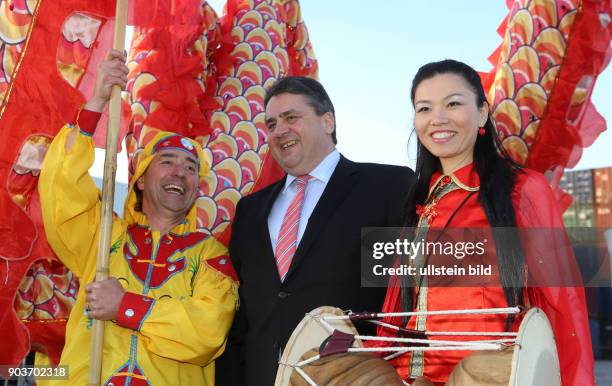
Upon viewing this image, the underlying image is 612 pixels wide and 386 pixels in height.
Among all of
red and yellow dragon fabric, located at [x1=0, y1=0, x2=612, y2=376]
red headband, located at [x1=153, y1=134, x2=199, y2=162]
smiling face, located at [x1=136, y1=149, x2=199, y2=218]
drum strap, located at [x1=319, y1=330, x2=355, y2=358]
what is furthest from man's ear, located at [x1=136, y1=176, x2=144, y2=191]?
drum strap, located at [x1=319, y1=330, x2=355, y2=358]

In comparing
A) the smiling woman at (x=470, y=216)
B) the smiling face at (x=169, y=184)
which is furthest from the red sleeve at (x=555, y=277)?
the smiling face at (x=169, y=184)

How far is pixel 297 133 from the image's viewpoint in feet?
8.59

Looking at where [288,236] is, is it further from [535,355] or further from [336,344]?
[535,355]

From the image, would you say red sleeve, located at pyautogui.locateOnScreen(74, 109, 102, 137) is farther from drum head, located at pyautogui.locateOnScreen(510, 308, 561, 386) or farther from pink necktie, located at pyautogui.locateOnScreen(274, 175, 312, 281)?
drum head, located at pyautogui.locateOnScreen(510, 308, 561, 386)

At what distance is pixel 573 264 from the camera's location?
170 cm

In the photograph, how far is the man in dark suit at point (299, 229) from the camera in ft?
7.53

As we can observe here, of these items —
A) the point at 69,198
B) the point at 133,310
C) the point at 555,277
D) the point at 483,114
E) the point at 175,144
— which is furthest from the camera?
the point at 175,144

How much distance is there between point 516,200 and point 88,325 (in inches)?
58.8

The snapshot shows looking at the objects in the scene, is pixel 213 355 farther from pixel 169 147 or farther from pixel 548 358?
pixel 548 358

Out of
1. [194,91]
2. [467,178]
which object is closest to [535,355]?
[467,178]

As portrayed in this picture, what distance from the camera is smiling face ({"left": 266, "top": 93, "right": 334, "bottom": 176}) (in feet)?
8.48

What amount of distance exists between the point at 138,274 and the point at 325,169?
2.60ft

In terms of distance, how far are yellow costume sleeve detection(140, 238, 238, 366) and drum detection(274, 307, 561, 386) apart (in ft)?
2.06

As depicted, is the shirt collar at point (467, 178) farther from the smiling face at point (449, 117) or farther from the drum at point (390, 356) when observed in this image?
the drum at point (390, 356)
